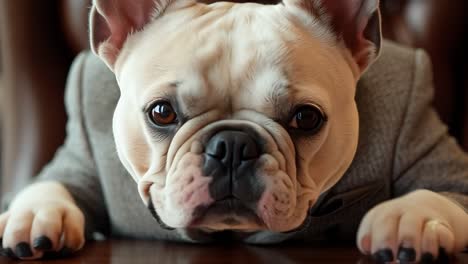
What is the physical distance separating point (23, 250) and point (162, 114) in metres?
0.24

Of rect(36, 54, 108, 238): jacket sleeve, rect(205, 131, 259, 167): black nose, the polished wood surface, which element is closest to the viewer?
rect(205, 131, 259, 167): black nose

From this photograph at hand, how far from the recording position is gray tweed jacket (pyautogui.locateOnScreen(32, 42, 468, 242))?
1047mm

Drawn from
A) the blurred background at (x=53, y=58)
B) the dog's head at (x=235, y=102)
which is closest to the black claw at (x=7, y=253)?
the dog's head at (x=235, y=102)

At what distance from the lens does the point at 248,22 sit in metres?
0.89

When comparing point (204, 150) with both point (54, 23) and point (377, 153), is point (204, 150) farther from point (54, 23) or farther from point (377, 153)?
point (54, 23)

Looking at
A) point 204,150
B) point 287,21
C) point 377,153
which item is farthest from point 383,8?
point 204,150

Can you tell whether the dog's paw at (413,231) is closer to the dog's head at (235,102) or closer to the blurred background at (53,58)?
the dog's head at (235,102)

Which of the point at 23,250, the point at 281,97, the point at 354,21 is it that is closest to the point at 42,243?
the point at 23,250

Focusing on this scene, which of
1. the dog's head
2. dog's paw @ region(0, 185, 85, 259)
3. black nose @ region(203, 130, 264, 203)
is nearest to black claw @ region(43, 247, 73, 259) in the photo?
dog's paw @ region(0, 185, 85, 259)

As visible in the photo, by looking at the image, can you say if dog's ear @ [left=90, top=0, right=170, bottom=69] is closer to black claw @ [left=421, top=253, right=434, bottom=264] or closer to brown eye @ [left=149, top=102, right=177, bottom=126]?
brown eye @ [left=149, top=102, right=177, bottom=126]

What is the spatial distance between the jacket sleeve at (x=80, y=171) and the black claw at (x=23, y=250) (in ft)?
0.62

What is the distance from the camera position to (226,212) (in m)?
0.82

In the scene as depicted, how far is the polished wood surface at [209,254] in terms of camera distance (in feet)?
3.02

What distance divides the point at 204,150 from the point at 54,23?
0.96m
